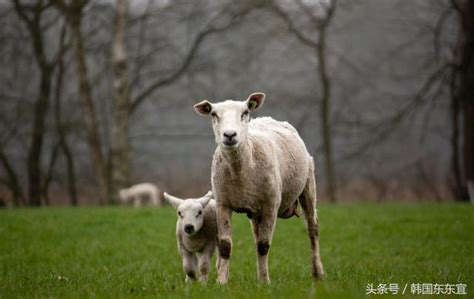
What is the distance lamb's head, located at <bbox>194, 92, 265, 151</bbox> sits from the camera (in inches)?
243

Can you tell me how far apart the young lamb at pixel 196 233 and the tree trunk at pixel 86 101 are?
1538 centimetres

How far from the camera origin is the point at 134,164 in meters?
32.9

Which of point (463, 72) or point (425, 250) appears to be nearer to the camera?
point (425, 250)

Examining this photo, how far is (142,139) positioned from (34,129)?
580 cm

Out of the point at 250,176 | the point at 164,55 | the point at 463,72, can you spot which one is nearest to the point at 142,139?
the point at 164,55

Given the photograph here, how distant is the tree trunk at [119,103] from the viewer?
2241cm

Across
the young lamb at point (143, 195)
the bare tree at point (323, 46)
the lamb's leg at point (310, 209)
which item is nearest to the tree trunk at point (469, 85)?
the bare tree at point (323, 46)

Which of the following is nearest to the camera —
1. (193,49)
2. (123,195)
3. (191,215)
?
(191,215)

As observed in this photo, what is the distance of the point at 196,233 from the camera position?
25.9 ft

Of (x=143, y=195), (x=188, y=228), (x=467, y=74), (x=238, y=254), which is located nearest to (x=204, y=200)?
(x=188, y=228)

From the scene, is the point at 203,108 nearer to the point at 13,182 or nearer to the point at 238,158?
the point at 238,158

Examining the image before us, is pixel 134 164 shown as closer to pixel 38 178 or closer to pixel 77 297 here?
pixel 38 178

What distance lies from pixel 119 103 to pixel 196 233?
15.4 meters

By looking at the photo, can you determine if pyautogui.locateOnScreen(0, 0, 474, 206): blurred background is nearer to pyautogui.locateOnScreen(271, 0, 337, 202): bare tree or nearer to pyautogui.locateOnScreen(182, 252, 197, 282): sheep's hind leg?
pyautogui.locateOnScreen(271, 0, 337, 202): bare tree
